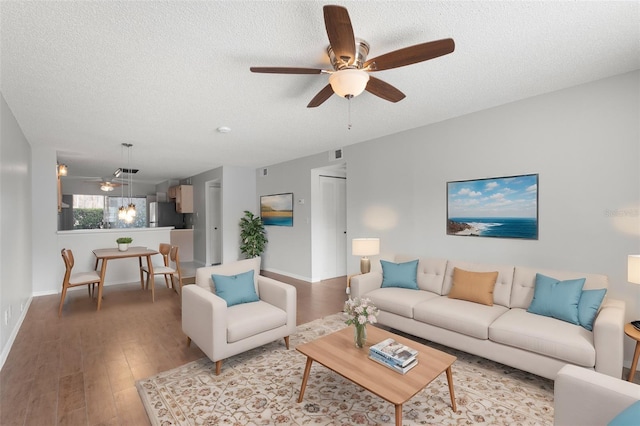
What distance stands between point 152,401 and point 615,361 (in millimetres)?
3234

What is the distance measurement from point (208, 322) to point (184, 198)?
6.97m

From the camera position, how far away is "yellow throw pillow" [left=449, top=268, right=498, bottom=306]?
297 centimetres

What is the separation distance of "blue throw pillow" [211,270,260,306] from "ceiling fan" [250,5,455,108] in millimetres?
1990

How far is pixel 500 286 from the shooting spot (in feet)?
9.96

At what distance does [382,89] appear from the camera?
2.33 meters

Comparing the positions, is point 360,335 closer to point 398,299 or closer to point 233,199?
point 398,299

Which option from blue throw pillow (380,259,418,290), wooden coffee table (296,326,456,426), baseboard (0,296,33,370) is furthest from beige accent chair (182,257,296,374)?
baseboard (0,296,33,370)

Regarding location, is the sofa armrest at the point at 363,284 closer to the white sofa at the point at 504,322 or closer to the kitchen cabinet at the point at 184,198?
the white sofa at the point at 504,322

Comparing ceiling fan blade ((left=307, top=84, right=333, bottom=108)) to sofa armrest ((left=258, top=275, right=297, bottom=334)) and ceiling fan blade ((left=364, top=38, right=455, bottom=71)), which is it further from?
sofa armrest ((left=258, top=275, right=297, bottom=334))

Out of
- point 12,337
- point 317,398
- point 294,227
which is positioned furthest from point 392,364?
point 294,227

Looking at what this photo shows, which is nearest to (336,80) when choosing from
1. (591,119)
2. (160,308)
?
(591,119)

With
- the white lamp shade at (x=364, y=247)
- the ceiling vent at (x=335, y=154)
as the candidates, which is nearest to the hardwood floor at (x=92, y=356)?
the white lamp shade at (x=364, y=247)

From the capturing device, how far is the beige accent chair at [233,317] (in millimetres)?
2498

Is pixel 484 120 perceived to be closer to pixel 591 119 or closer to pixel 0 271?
pixel 591 119
